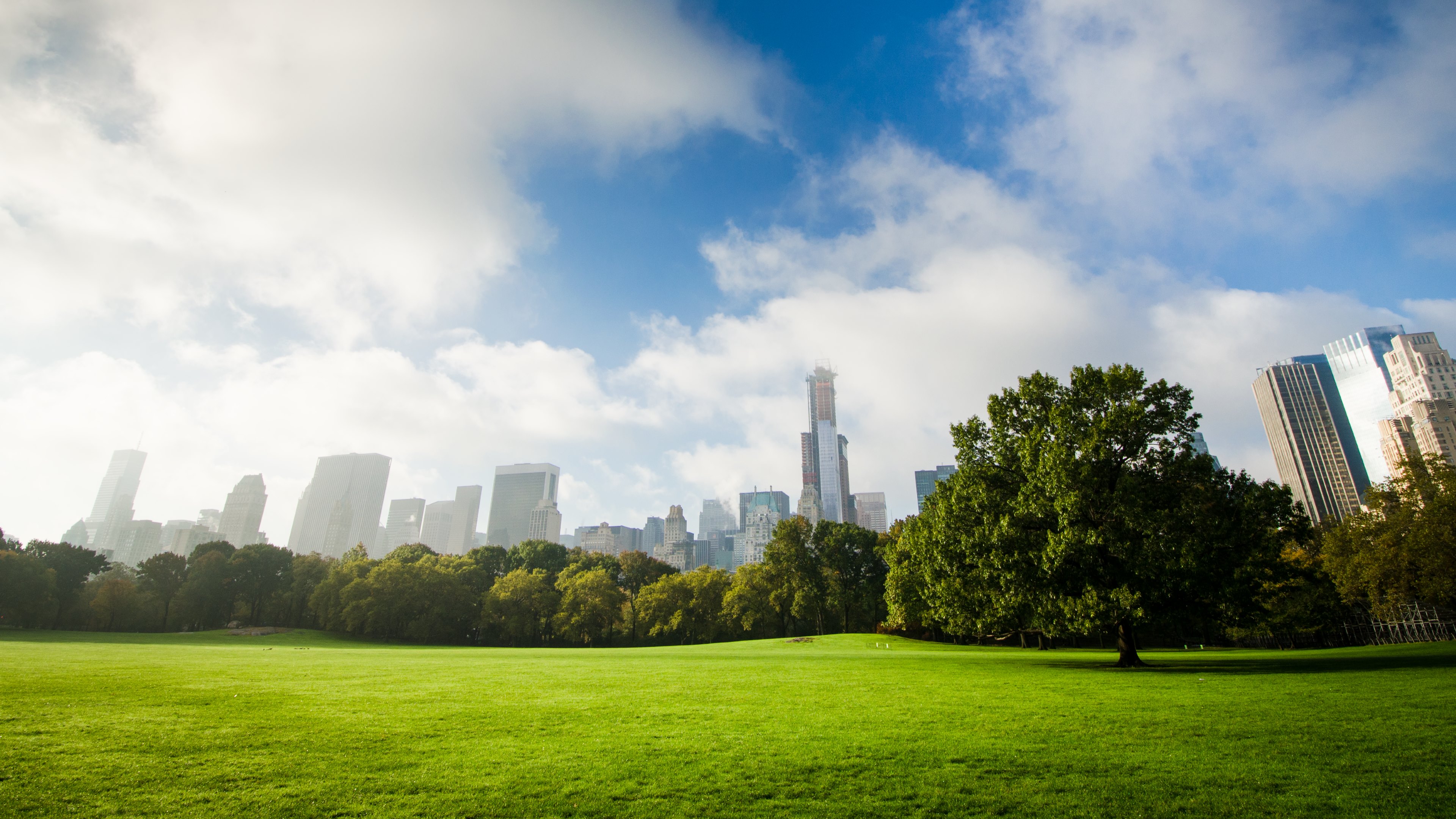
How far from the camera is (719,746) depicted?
10.8 metres

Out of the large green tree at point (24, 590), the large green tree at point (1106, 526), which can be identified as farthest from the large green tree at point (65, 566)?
the large green tree at point (1106, 526)

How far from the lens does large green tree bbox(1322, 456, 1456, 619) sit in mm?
43281

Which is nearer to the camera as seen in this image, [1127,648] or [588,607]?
[1127,648]

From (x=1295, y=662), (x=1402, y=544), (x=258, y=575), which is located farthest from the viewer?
(x=258, y=575)

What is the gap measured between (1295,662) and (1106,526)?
13407mm

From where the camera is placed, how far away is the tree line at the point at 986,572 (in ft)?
87.1

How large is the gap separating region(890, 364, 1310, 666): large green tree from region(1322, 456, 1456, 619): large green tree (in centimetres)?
2947

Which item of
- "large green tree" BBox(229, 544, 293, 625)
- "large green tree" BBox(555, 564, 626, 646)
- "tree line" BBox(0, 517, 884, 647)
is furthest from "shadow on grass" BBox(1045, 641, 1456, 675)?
"large green tree" BBox(229, 544, 293, 625)

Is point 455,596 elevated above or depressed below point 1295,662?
above

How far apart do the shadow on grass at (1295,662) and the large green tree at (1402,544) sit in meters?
5.97

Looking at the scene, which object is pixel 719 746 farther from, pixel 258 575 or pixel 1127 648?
pixel 258 575

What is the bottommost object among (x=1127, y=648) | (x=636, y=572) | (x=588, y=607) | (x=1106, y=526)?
(x=1127, y=648)

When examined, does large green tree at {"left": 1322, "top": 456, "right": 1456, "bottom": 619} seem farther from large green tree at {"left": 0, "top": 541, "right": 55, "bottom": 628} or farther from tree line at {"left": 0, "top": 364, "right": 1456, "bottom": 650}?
large green tree at {"left": 0, "top": 541, "right": 55, "bottom": 628}

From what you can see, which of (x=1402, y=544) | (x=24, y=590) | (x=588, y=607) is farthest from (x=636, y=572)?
(x=1402, y=544)
